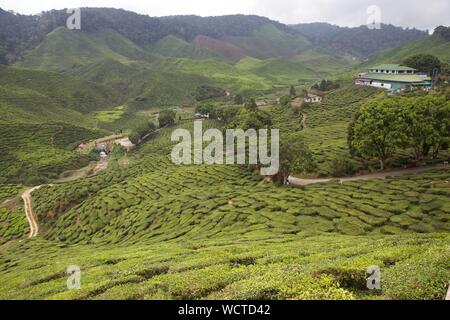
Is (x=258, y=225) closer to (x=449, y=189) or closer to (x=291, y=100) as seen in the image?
(x=449, y=189)

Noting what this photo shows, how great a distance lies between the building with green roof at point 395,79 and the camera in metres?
94.2

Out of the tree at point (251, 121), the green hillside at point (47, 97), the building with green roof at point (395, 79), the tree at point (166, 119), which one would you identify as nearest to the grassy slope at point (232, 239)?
the tree at point (251, 121)

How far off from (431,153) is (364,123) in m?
12.2

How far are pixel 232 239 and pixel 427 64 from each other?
97.8 meters

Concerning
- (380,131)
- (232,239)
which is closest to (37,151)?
(380,131)

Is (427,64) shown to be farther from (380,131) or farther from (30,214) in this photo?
(30,214)

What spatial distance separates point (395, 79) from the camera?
9656 cm

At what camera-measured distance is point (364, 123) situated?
1864 inches

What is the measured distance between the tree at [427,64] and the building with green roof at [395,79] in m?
1.84

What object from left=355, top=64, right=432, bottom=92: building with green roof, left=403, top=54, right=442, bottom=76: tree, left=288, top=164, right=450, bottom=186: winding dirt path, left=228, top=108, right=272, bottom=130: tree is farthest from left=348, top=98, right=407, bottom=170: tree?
left=403, top=54, right=442, bottom=76: tree

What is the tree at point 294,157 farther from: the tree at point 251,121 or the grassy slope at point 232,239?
the tree at point 251,121

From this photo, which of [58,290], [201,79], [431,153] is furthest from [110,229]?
[201,79]

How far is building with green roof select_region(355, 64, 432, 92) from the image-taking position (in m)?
94.2

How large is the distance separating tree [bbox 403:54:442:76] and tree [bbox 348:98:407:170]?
209ft
